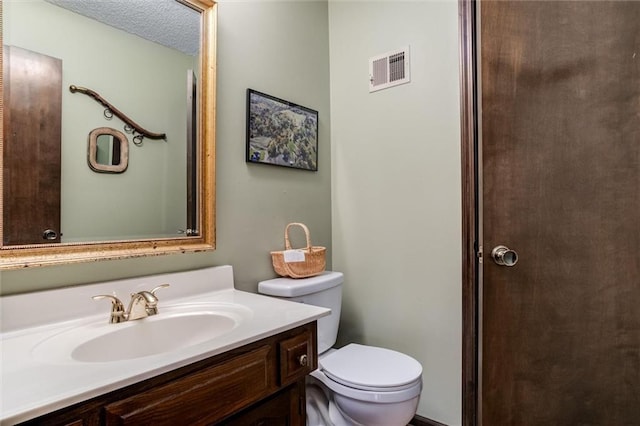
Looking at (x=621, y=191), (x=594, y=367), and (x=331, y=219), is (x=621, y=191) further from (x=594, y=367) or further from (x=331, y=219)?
(x=331, y=219)

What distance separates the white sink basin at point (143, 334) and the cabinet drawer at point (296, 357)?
16cm

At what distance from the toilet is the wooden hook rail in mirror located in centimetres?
71

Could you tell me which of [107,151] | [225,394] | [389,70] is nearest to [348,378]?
[225,394]

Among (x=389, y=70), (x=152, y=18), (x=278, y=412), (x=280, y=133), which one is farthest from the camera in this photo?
(x=389, y=70)

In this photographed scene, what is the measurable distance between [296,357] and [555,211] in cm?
97

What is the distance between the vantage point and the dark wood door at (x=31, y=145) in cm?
91

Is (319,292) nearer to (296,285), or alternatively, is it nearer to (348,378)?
(296,285)

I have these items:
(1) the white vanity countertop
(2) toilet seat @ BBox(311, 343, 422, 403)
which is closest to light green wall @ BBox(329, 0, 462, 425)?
(2) toilet seat @ BBox(311, 343, 422, 403)

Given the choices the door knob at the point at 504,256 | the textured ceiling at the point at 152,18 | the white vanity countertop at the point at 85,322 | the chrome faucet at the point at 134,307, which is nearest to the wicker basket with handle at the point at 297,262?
the white vanity countertop at the point at 85,322

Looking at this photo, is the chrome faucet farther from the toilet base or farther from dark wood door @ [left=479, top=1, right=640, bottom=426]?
dark wood door @ [left=479, top=1, right=640, bottom=426]

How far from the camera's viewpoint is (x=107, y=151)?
111 cm

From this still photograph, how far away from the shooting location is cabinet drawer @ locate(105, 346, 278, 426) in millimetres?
657

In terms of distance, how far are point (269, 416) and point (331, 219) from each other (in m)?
1.18

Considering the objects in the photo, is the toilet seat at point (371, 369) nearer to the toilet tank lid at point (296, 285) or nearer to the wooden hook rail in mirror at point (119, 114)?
the toilet tank lid at point (296, 285)
